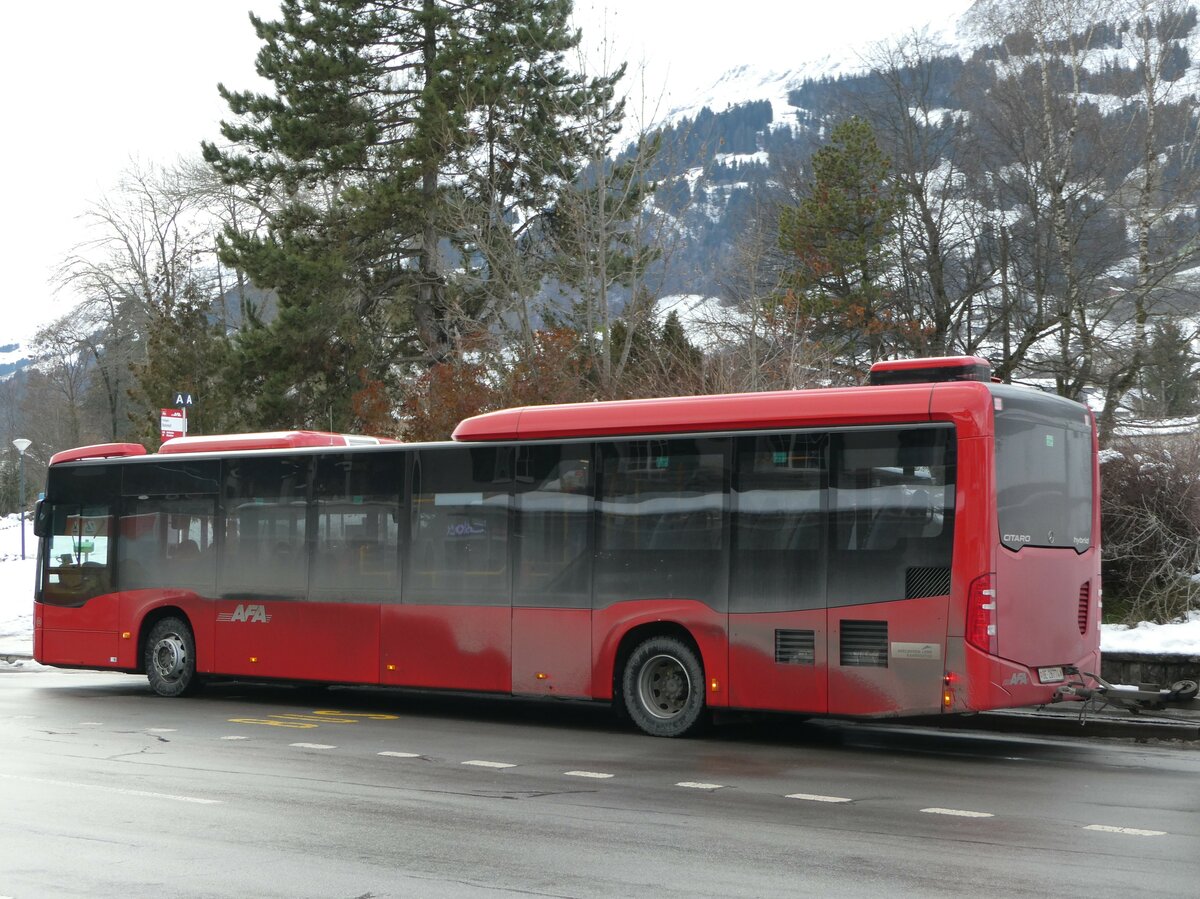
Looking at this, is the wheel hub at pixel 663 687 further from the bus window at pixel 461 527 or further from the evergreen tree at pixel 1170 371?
the evergreen tree at pixel 1170 371

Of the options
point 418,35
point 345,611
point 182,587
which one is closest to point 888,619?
point 345,611

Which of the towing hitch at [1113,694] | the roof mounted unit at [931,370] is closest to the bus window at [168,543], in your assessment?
the roof mounted unit at [931,370]

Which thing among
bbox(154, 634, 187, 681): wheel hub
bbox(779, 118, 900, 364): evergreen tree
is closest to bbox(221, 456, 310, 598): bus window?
bbox(154, 634, 187, 681): wheel hub

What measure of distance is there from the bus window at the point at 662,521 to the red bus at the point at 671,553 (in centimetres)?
2

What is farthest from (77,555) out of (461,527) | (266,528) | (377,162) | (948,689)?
(377,162)

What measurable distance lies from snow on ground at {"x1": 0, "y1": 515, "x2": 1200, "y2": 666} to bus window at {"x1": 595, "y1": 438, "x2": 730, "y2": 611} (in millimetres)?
5515

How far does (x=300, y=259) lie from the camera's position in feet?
122

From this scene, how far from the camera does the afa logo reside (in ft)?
57.2

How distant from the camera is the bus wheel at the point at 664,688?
1384 cm

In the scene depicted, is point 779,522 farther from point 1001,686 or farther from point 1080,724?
point 1080,724

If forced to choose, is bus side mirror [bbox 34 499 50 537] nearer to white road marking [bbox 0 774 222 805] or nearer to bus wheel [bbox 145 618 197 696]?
bus wheel [bbox 145 618 197 696]

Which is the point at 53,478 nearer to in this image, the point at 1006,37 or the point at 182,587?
the point at 182,587

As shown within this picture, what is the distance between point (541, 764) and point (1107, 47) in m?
31.2


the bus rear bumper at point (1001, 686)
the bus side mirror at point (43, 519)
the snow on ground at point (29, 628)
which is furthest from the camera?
the bus side mirror at point (43, 519)
